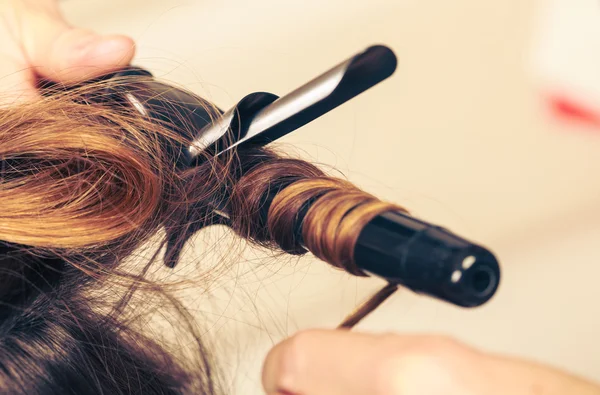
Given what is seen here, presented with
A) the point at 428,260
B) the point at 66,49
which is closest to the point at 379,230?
the point at 428,260

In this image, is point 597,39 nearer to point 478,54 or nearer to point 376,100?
point 478,54

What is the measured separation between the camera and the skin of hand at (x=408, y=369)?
1.10 feet

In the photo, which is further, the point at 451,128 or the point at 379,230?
the point at 451,128

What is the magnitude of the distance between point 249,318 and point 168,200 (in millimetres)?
548

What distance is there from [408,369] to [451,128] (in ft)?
3.05

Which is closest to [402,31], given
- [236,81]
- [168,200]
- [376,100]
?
[376,100]

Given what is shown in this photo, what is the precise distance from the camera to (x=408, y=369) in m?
0.34

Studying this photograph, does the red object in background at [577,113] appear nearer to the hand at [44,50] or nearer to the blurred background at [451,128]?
the blurred background at [451,128]

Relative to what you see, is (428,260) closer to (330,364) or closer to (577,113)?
(330,364)

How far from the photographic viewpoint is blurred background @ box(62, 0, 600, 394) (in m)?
A: 1.04

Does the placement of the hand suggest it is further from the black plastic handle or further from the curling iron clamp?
the black plastic handle

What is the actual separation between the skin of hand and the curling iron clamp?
0.14 feet

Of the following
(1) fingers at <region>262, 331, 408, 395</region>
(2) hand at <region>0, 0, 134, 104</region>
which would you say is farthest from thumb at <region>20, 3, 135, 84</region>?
(1) fingers at <region>262, 331, 408, 395</region>

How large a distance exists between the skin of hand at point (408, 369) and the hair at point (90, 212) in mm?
72
